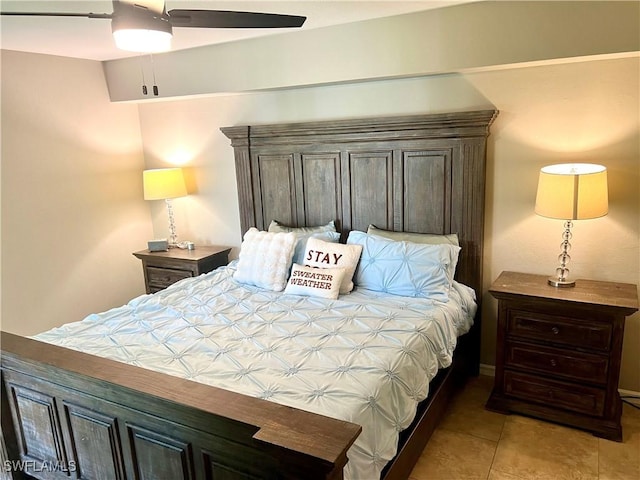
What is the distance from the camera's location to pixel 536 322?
8.26 feet

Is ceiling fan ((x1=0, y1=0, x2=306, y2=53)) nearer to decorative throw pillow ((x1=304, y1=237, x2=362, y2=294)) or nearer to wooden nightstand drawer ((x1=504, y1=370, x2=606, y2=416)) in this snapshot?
decorative throw pillow ((x1=304, y1=237, x2=362, y2=294))

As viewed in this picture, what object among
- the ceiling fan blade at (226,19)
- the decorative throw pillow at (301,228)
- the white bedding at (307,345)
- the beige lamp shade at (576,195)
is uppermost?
the ceiling fan blade at (226,19)

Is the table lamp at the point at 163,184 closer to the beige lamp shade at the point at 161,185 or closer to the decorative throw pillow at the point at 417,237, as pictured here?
the beige lamp shade at the point at 161,185

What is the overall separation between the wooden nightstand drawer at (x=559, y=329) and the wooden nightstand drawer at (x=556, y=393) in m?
0.24

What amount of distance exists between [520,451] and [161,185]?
10.1ft

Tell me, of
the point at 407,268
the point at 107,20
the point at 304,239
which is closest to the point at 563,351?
the point at 407,268

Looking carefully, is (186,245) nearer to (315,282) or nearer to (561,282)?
(315,282)

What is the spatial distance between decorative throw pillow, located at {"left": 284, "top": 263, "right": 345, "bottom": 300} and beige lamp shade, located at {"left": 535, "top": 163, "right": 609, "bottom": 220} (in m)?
1.22

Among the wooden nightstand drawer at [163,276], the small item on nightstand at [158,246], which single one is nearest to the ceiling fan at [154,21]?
the wooden nightstand drawer at [163,276]

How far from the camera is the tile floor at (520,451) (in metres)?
2.20

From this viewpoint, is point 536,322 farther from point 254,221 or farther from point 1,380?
point 1,380

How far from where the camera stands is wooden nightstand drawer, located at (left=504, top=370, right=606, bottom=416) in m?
2.44

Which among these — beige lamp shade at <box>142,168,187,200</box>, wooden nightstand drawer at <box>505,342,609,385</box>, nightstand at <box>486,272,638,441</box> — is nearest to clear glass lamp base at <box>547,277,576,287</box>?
nightstand at <box>486,272,638,441</box>

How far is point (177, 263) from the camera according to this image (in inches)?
145
